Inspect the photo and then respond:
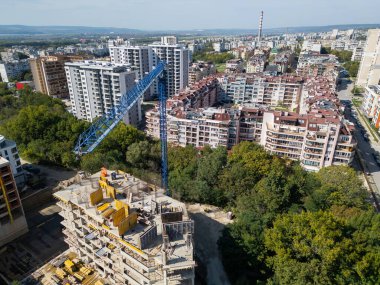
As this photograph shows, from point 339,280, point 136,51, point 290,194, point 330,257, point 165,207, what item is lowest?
point 290,194

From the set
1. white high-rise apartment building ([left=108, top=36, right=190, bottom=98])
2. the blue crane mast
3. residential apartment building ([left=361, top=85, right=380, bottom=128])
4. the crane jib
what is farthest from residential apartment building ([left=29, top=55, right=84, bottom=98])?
residential apartment building ([left=361, top=85, right=380, bottom=128])

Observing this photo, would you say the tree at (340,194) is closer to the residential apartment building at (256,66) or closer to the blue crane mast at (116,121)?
the blue crane mast at (116,121)

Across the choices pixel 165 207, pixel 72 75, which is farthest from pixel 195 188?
pixel 72 75

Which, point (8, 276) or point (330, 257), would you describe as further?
point (8, 276)

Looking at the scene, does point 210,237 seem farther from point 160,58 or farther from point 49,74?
point 49,74

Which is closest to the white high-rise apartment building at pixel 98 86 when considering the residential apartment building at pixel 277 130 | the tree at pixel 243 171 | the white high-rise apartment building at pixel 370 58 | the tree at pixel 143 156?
the residential apartment building at pixel 277 130

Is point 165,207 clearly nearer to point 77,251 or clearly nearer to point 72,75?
point 77,251
